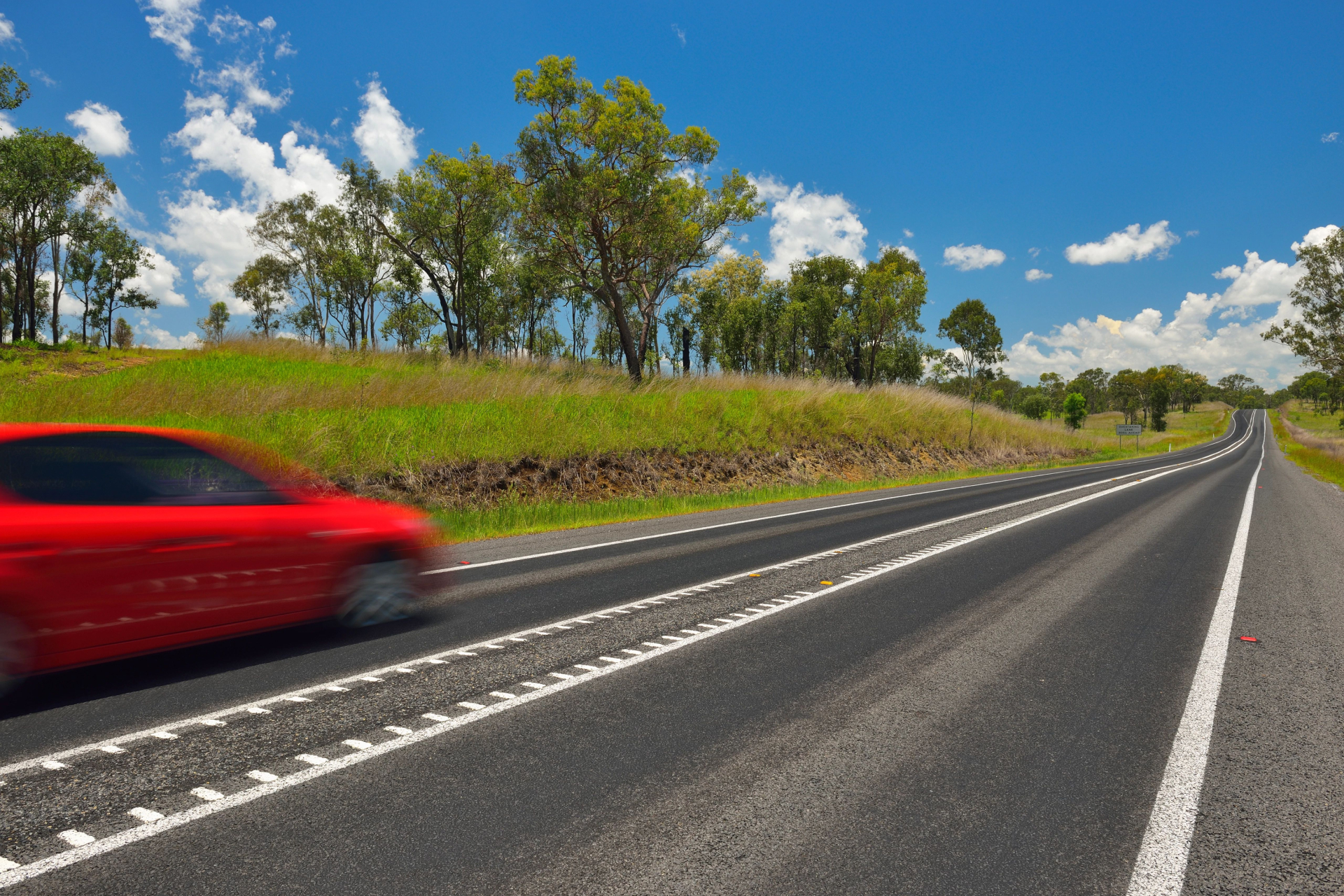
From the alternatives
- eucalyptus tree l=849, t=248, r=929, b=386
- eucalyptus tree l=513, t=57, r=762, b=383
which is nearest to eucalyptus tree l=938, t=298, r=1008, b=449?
eucalyptus tree l=849, t=248, r=929, b=386

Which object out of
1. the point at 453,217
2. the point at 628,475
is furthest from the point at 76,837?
the point at 453,217

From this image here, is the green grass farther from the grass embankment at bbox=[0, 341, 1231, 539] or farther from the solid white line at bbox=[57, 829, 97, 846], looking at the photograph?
the solid white line at bbox=[57, 829, 97, 846]

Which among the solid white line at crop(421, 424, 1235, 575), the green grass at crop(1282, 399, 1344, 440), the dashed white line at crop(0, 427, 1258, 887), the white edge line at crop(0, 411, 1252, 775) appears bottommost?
the solid white line at crop(421, 424, 1235, 575)

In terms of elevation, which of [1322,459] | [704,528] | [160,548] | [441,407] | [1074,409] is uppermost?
[1074,409]

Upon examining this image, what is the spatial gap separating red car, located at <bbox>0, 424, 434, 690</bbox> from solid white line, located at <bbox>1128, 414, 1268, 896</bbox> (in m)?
5.01

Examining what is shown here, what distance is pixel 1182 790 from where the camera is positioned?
3.02 metres

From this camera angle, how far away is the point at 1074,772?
3.18 meters

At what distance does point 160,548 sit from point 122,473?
2.08 ft

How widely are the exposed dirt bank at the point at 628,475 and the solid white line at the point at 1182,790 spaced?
38.0 feet

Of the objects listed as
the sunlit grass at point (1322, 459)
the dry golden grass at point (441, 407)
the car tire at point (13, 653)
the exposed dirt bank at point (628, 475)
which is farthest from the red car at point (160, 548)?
the sunlit grass at point (1322, 459)

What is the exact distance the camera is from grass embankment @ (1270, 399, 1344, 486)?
30.3 meters

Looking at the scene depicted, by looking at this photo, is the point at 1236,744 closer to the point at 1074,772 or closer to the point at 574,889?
the point at 1074,772

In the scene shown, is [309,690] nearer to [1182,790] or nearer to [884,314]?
[1182,790]

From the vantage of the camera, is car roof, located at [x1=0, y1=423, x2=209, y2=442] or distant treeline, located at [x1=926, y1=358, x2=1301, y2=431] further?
distant treeline, located at [x1=926, y1=358, x2=1301, y2=431]
